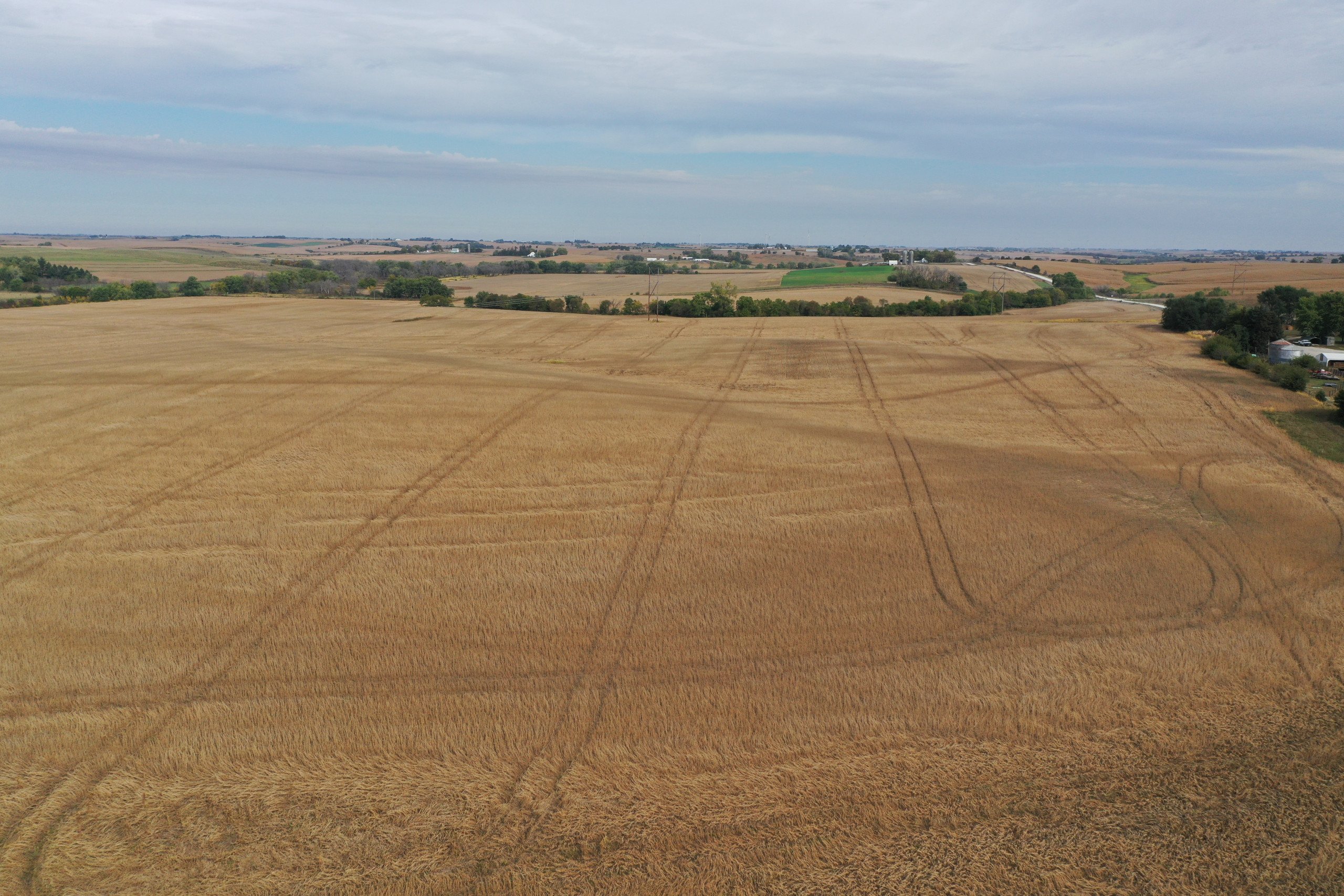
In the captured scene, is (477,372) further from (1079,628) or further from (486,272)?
(486,272)

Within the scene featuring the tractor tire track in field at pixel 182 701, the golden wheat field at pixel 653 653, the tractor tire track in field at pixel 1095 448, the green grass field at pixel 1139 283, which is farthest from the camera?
the green grass field at pixel 1139 283

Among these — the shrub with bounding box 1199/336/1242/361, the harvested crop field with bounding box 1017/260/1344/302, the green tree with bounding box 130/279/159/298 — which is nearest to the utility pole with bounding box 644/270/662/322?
the shrub with bounding box 1199/336/1242/361

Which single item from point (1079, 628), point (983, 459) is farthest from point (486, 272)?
point (1079, 628)

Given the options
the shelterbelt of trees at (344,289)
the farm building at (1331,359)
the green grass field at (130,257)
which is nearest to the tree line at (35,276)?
the shelterbelt of trees at (344,289)

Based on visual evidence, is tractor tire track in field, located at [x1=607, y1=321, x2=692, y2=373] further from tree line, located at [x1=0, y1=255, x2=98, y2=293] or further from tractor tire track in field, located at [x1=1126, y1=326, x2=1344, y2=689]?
tree line, located at [x1=0, y1=255, x2=98, y2=293]

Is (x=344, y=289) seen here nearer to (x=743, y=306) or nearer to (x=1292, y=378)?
(x=743, y=306)

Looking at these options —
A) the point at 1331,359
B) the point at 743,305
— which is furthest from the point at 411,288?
the point at 1331,359

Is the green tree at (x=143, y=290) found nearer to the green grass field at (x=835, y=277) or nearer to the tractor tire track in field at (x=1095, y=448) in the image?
the green grass field at (x=835, y=277)

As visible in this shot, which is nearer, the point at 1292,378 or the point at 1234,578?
the point at 1234,578
